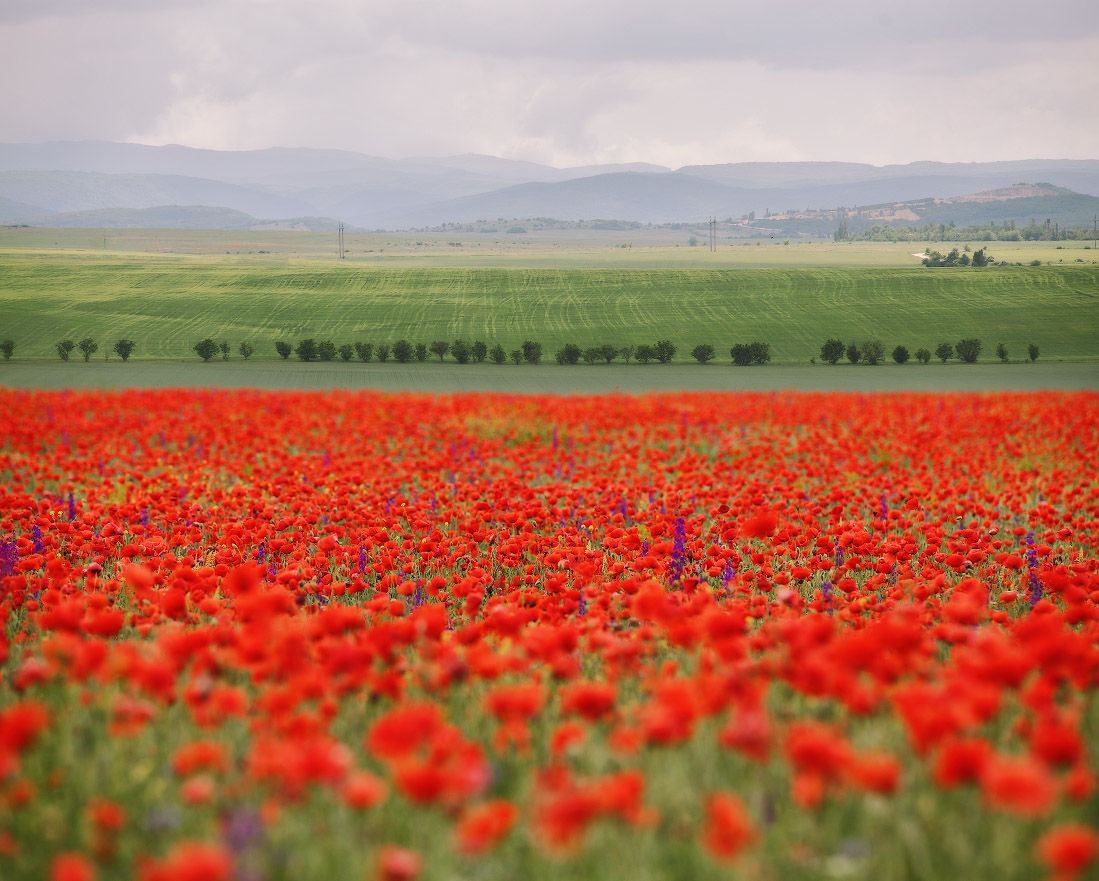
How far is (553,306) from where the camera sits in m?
83.2

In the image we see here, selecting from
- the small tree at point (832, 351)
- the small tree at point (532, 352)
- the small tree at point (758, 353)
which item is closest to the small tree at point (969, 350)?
the small tree at point (832, 351)

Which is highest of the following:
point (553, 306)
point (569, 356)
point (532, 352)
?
point (553, 306)

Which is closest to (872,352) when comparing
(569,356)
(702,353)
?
(702,353)

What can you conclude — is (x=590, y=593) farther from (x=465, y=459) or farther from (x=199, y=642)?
(x=465, y=459)

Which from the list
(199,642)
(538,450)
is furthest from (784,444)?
(199,642)

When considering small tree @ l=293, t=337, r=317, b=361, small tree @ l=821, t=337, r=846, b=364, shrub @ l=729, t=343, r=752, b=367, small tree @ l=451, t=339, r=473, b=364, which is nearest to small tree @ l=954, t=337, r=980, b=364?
small tree @ l=821, t=337, r=846, b=364

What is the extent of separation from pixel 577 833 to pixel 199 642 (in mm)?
1834

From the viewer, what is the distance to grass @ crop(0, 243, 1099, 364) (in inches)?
2628

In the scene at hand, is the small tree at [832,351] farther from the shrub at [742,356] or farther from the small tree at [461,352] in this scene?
the small tree at [461,352]

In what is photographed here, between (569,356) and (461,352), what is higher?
(461,352)

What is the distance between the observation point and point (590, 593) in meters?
5.64

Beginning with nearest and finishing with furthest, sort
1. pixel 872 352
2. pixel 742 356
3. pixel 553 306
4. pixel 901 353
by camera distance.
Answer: pixel 872 352 < pixel 901 353 < pixel 742 356 < pixel 553 306

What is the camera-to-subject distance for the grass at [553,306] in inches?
2628

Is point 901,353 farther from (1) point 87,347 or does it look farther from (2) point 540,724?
(2) point 540,724
